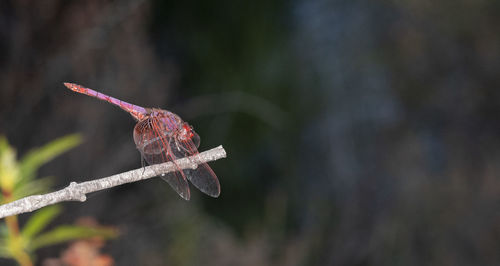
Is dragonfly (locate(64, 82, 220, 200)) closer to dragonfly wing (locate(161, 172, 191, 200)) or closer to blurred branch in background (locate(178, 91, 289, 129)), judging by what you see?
dragonfly wing (locate(161, 172, 191, 200))

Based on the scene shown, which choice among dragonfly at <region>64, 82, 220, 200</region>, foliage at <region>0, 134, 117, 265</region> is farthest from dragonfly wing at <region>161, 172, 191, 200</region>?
foliage at <region>0, 134, 117, 265</region>

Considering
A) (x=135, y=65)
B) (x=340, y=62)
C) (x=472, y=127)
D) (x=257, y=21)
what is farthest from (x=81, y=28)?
(x=472, y=127)

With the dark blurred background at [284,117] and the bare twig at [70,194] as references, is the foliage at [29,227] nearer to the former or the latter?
the bare twig at [70,194]

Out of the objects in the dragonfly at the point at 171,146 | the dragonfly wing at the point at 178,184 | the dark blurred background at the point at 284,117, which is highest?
the dark blurred background at the point at 284,117

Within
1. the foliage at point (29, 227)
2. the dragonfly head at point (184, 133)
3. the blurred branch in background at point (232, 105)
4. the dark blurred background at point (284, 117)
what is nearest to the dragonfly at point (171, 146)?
the dragonfly head at point (184, 133)

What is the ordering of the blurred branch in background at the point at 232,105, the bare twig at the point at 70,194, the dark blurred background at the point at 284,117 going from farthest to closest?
the blurred branch in background at the point at 232,105 → the dark blurred background at the point at 284,117 → the bare twig at the point at 70,194

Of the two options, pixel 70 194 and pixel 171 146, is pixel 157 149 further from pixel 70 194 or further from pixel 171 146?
pixel 70 194

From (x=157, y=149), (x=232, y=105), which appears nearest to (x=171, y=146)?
(x=157, y=149)
